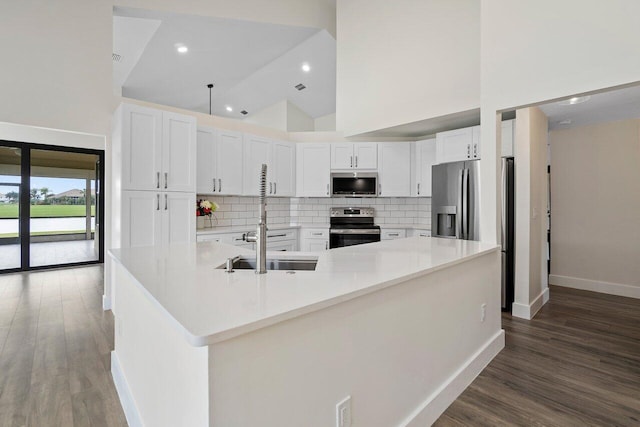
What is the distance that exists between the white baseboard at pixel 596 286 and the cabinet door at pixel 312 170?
355cm

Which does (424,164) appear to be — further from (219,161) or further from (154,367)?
(154,367)

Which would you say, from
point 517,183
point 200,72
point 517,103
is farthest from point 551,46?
point 200,72

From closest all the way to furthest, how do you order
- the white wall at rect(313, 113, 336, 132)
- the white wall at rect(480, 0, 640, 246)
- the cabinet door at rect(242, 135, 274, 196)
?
the white wall at rect(480, 0, 640, 246) < the cabinet door at rect(242, 135, 274, 196) < the white wall at rect(313, 113, 336, 132)

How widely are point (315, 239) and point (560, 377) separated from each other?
10.6ft

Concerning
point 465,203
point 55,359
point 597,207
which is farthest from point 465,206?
point 55,359

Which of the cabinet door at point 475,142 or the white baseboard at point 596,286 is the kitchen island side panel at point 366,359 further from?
the white baseboard at point 596,286

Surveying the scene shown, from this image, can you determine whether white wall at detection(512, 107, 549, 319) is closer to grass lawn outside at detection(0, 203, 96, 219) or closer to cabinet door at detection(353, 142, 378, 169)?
cabinet door at detection(353, 142, 378, 169)

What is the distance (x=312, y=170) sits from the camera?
5.06 meters

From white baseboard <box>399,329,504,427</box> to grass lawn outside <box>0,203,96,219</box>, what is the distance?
6.95 meters

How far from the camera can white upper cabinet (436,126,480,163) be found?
155 inches

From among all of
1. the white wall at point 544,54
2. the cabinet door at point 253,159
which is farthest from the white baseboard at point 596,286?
the cabinet door at point 253,159

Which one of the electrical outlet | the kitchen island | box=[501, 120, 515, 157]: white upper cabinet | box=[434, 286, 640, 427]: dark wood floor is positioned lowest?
box=[434, 286, 640, 427]: dark wood floor

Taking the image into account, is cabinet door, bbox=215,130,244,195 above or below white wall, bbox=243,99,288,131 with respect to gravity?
below

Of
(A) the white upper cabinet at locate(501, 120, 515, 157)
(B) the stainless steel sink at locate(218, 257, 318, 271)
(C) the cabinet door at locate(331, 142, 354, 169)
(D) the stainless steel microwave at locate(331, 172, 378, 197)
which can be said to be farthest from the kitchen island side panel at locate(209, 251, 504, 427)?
(C) the cabinet door at locate(331, 142, 354, 169)
